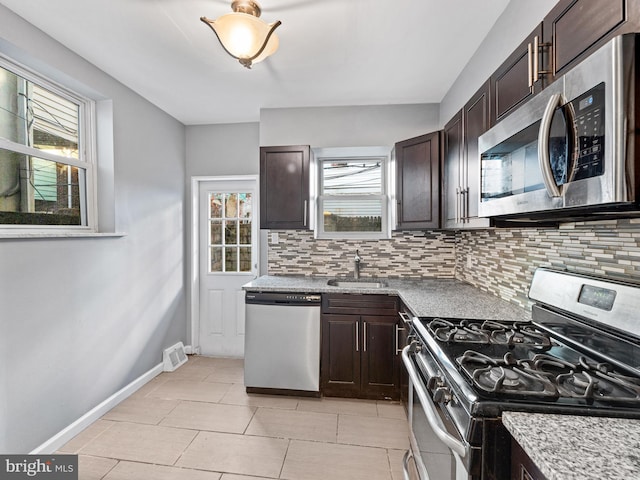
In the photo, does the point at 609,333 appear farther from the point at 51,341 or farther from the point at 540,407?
the point at 51,341

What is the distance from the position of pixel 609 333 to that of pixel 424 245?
2028 mm

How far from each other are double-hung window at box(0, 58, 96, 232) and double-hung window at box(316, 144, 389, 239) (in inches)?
80.5

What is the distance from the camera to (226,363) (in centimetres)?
348

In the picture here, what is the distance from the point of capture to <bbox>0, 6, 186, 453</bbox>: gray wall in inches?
72.8

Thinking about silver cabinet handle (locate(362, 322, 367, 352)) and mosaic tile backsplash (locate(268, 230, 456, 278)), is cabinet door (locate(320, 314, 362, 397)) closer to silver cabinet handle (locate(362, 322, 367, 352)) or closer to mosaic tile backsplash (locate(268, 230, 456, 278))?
silver cabinet handle (locate(362, 322, 367, 352))

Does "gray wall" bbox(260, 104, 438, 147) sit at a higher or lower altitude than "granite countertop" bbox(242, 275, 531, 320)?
higher

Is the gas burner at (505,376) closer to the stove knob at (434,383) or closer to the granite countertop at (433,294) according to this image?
the stove knob at (434,383)

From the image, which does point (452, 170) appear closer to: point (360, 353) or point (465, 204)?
point (465, 204)

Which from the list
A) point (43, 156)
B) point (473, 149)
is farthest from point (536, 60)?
point (43, 156)

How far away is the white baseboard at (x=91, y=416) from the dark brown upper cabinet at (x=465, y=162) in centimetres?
294

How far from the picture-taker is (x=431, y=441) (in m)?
1.28

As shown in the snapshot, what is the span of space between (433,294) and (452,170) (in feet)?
3.02

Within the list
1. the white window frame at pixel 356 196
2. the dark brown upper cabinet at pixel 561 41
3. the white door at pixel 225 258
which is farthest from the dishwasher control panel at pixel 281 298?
the dark brown upper cabinet at pixel 561 41

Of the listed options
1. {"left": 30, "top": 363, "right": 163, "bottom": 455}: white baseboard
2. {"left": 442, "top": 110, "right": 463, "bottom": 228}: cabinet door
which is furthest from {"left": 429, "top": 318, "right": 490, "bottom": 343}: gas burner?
{"left": 30, "top": 363, "right": 163, "bottom": 455}: white baseboard
